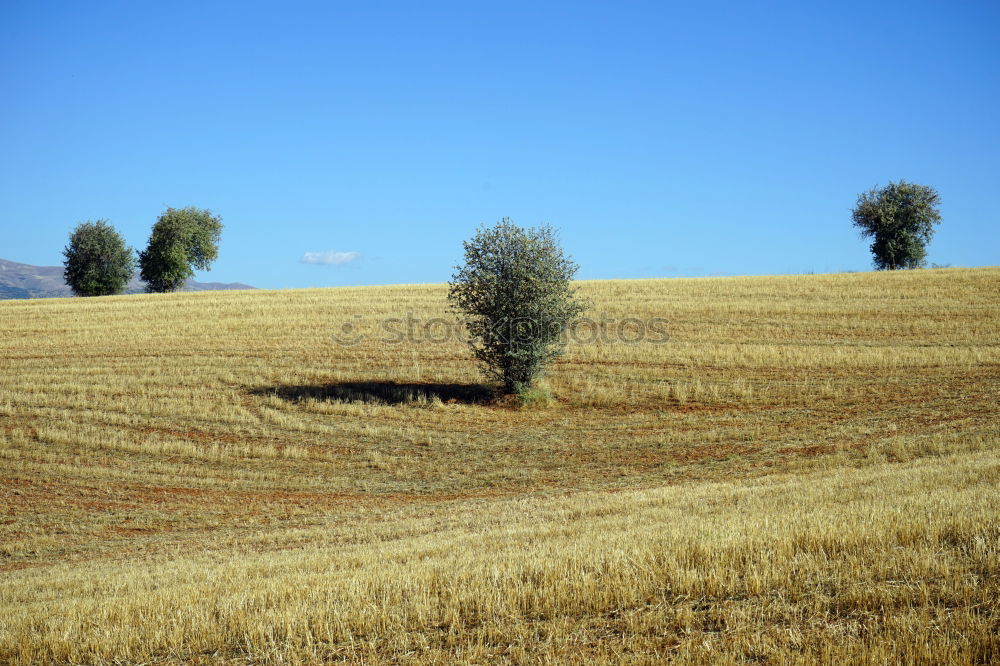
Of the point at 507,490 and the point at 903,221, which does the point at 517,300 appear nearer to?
the point at 507,490

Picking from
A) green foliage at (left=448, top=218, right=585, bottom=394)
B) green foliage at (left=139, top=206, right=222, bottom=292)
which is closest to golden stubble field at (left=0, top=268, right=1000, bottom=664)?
green foliage at (left=448, top=218, right=585, bottom=394)

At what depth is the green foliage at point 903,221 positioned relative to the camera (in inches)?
3145

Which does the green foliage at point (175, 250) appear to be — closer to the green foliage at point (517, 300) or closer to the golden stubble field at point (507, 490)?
the golden stubble field at point (507, 490)

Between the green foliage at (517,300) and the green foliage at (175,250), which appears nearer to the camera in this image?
the green foliage at (517,300)

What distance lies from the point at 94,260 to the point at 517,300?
2754 inches

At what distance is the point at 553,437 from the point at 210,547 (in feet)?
38.1

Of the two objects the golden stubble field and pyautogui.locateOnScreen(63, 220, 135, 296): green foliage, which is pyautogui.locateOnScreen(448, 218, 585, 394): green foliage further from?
pyautogui.locateOnScreen(63, 220, 135, 296): green foliage

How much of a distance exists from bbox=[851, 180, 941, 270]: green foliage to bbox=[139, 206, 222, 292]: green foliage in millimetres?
71958

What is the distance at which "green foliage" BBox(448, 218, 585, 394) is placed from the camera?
26.8 meters

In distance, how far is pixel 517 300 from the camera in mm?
26984

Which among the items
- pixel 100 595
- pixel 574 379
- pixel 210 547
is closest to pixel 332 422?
pixel 574 379

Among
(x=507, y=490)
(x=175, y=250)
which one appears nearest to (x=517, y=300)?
(x=507, y=490)

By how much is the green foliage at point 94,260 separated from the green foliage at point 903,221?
80269 millimetres

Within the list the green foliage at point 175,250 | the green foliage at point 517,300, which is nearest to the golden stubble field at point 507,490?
the green foliage at point 517,300
